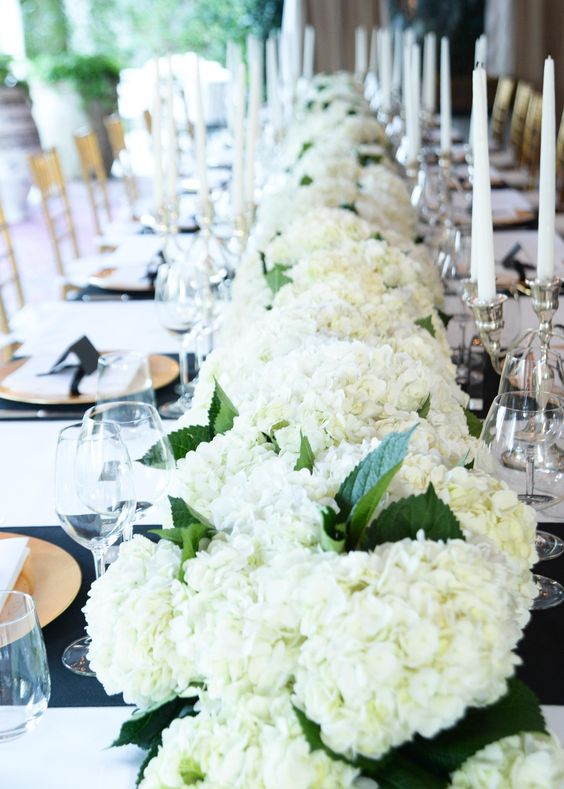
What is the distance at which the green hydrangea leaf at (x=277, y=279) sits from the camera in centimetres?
185

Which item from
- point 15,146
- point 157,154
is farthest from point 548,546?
point 15,146

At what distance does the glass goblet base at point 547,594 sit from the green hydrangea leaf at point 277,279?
0.72 meters

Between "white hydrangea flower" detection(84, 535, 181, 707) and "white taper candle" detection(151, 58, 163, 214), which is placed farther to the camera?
"white taper candle" detection(151, 58, 163, 214)

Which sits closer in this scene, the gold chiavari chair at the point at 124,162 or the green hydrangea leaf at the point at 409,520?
the green hydrangea leaf at the point at 409,520

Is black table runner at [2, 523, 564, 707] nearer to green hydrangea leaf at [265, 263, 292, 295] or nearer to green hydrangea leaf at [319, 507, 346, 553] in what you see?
green hydrangea leaf at [319, 507, 346, 553]

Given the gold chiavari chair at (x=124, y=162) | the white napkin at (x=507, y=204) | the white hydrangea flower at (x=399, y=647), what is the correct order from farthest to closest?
the gold chiavari chair at (x=124, y=162), the white napkin at (x=507, y=204), the white hydrangea flower at (x=399, y=647)

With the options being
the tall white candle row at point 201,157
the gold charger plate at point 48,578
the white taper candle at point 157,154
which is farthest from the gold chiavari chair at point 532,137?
the gold charger plate at point 48,578

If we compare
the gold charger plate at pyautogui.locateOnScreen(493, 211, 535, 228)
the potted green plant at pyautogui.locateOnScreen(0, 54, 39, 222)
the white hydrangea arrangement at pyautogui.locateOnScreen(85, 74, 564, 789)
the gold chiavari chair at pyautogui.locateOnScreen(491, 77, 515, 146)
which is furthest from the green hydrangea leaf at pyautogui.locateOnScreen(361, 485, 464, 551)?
the potted green plant at pyautogui.locateOnScreen(0, 54, 39, 222)

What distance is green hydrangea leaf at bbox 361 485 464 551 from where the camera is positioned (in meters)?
0.85

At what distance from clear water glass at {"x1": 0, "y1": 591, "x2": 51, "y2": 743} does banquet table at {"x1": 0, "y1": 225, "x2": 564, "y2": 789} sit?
6 cm

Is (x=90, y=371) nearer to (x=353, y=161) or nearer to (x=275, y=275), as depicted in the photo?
(x=275, y=275)

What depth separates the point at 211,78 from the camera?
40.6ft

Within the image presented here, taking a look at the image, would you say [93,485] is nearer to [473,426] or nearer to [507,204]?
[473,426]

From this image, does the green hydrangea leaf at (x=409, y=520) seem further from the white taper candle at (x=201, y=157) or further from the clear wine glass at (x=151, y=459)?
the white taper candle at (x=201, y=157)
